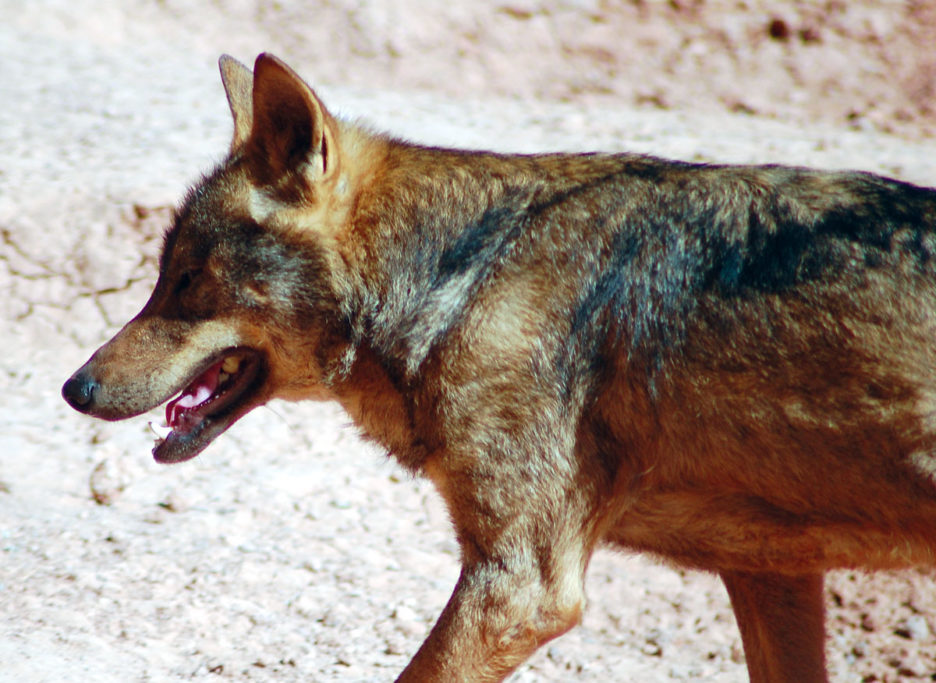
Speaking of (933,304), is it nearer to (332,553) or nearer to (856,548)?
(856,548)

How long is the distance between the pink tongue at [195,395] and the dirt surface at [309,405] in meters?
0.98

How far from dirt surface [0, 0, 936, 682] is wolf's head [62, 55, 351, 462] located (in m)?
0.99

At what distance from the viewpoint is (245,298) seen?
12.2 feet

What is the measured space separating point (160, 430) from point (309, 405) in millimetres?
2353

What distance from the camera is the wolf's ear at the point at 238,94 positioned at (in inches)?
165

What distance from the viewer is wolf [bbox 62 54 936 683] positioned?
10.7 feet

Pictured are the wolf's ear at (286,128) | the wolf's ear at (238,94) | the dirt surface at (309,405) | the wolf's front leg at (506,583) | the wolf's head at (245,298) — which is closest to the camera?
the wolf's front leg at (506,583)

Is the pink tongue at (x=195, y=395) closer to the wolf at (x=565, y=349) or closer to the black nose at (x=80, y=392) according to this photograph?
the wolf at (x=565, y=349)

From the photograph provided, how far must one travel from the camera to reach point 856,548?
3436 mm

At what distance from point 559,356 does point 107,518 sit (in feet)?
9.58

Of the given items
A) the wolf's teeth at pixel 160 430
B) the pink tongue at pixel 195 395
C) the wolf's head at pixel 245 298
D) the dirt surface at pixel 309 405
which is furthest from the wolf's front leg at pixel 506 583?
the dirt surface at pixel 309 405

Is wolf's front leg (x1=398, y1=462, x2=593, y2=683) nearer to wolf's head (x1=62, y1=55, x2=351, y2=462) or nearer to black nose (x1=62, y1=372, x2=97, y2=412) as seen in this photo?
wolf's head (x1=62, y1=55, x2=351, y2=462)

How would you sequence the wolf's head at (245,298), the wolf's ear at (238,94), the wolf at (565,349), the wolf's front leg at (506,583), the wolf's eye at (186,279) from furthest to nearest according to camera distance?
the wolf's ear at (238,94), the wolf's eye at (186,279), the wolf's head at (245,298), the wolf's front leg at (506,583), the wolf at (565,349)

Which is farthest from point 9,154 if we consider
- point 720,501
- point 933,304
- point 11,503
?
point 933,304
